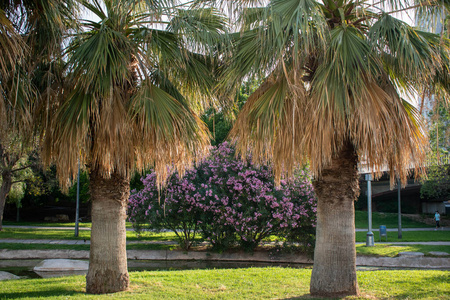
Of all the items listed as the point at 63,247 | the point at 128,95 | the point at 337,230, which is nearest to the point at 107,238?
the point at 128,95

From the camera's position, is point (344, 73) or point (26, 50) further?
point (344, 73)

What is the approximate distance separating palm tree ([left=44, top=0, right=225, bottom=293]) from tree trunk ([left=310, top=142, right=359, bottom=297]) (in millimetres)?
2472

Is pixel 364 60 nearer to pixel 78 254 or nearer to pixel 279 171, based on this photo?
pixel 279 171

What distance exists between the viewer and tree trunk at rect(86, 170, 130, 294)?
301 inches

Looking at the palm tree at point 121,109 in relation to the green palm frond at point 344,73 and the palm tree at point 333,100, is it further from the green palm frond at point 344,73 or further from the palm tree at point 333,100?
the green palm frond at point 344,73

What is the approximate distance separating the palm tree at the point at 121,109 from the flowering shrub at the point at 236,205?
8.60 metres

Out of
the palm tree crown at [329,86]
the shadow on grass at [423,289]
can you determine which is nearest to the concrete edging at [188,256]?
the shadow on grass at [423,289]

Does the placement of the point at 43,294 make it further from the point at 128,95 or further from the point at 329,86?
the point at 329,86

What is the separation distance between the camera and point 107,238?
7.66 m

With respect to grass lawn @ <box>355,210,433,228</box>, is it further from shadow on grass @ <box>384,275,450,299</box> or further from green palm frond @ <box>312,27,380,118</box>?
green palm frond @ <box>312,27,380,118</box>

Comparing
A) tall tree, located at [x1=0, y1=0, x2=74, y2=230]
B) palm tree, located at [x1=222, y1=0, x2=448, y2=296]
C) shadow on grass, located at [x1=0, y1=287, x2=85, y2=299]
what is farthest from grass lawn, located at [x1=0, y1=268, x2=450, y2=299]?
tall tree, located at [x1=0, y1=0, x2=74, y2=230]

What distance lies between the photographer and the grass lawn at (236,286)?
7512 mm

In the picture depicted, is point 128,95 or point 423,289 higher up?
point 128,95

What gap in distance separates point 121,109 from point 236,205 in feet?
33.4
